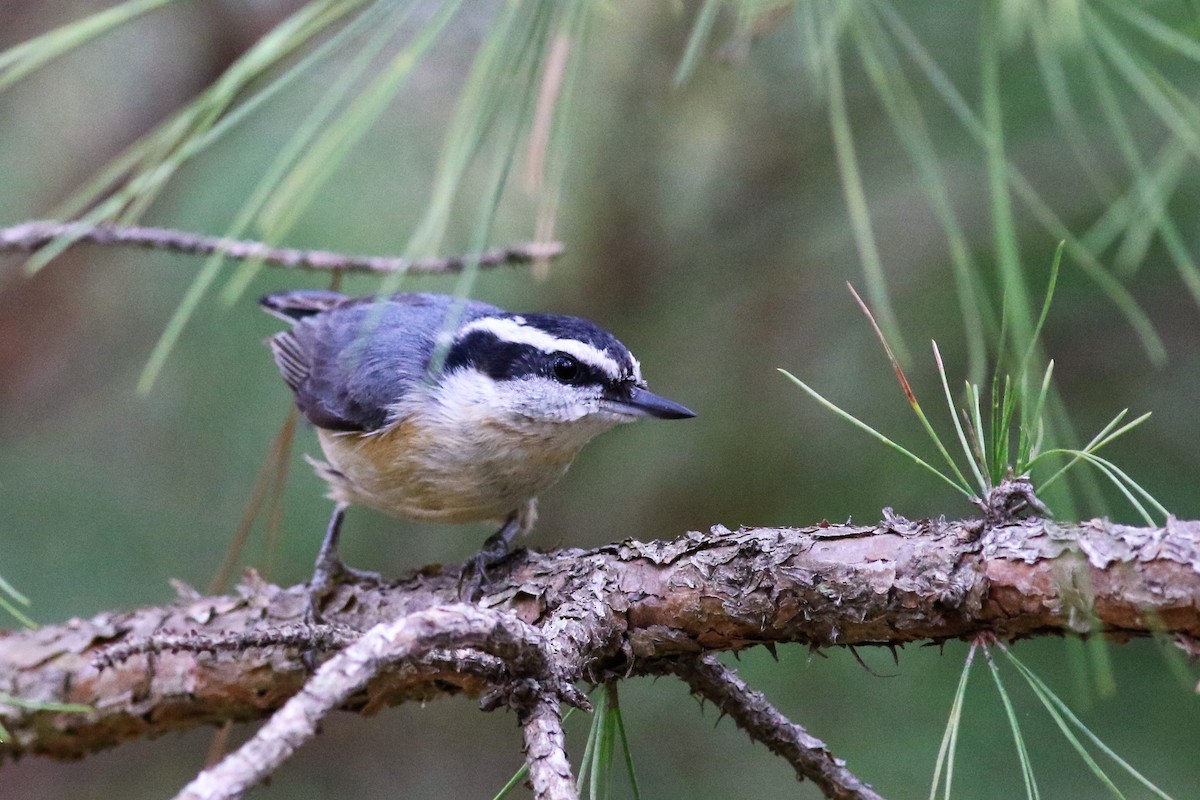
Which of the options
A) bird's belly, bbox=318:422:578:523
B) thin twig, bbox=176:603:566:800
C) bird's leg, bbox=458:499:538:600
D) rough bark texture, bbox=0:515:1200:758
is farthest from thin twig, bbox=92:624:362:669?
bird's belly, bbox=318:422:578:523

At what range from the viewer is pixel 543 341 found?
7.29 feet

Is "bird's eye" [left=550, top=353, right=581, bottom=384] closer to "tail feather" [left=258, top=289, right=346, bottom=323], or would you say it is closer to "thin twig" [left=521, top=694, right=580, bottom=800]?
"tail feather" [left=258, top=289, right=346, bottom=323]

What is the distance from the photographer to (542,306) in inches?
115

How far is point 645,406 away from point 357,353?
0.72 meters

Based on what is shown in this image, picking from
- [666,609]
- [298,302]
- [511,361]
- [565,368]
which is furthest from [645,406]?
[298,302]

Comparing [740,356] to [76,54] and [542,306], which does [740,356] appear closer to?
[542,306]

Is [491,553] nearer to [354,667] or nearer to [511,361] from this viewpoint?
[511,361]

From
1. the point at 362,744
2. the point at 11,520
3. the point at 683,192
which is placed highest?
the point at 683,192

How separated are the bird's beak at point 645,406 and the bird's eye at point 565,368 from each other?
85 millimetres

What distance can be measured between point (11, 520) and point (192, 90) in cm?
122

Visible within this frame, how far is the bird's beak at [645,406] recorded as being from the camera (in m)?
2.10

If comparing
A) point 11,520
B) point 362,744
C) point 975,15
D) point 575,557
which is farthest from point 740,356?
point 11,520

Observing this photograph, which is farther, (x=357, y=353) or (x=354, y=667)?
(x=357, y=353)

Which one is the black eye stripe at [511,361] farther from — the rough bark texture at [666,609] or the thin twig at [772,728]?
the thin twig at [772,728]
